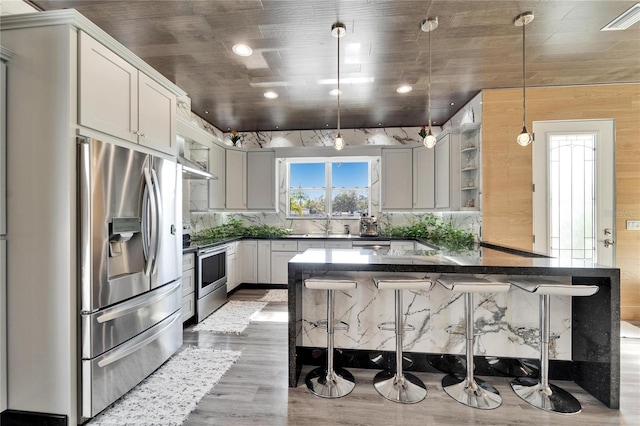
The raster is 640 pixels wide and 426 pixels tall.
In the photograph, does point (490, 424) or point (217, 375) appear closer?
point (490, 424)

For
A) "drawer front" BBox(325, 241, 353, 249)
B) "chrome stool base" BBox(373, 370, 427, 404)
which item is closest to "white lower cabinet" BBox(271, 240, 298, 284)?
"drawer front" BBox(325, 241, 353, 249)

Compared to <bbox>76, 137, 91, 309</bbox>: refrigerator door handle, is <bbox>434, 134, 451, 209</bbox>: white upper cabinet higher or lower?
higher

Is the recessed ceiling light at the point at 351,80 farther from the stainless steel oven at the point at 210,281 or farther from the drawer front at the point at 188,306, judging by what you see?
the drawer front at the point at 188,306

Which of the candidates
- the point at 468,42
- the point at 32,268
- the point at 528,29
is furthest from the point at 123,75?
the point at 528,29

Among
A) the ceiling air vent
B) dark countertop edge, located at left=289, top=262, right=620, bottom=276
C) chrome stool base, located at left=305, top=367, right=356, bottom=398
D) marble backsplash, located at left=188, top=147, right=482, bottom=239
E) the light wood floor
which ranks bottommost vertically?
the light wood floor

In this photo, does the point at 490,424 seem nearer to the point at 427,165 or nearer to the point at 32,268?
the point at 32,268

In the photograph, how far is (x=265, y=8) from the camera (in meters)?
2.33

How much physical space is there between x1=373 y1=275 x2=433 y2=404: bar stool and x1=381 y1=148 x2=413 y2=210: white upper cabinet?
3026 millimetres

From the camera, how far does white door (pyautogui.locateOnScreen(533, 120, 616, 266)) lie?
3.69 meters

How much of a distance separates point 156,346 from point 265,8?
2809 millimetres

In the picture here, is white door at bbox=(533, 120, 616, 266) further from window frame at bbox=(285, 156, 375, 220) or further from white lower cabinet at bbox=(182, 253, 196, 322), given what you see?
white lower cabinet at bbox=(182, 253, 196, 322)

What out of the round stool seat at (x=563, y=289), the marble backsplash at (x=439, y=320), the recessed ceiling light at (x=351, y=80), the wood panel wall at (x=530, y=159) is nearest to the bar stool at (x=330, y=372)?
the marble backsplash at (x=439, y=320)

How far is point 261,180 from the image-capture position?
18.2 feet

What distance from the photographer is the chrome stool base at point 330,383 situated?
7.42 ft
